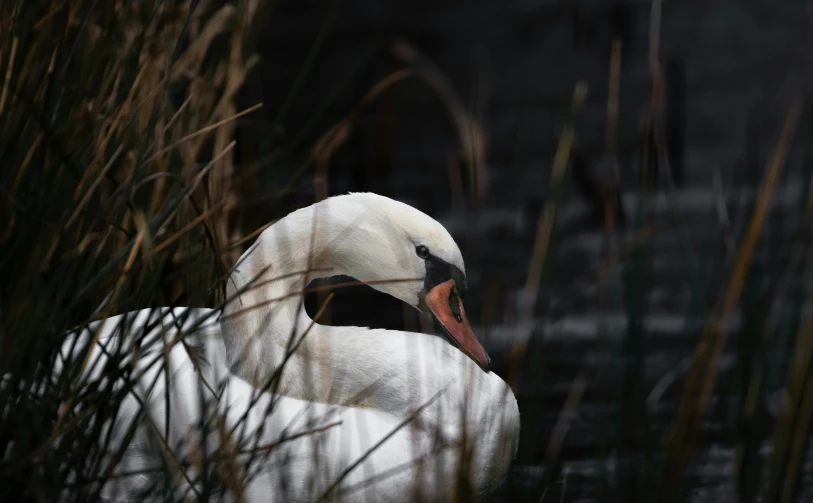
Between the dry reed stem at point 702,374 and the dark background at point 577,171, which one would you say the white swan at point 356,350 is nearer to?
the dark background at point 577,171

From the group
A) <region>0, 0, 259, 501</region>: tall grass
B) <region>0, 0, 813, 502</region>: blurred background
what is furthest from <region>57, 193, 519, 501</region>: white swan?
<region>0, 0, 259, 501</region>: tall grass

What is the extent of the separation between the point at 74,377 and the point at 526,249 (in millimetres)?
3822

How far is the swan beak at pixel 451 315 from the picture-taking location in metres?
3.61

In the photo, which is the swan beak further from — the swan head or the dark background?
the dark background

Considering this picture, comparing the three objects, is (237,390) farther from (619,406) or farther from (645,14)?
(645,14)

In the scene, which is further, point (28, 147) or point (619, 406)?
point (28, 147)

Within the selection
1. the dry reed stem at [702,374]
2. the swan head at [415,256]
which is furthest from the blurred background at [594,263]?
the swan head at [415,256]

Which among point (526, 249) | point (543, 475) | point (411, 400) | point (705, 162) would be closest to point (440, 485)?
point (543, 475)

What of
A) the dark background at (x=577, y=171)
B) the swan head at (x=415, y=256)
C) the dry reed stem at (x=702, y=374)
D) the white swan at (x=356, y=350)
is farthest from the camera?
the swan head at (x=415, y=256)

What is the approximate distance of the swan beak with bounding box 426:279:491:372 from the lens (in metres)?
3.61

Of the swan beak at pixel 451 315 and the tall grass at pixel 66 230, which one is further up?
the tall grass at pixel 66 230

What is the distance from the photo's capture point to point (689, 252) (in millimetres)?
2170

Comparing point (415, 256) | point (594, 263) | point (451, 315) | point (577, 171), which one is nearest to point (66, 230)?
point (577, 171)

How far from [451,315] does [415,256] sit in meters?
0.19
